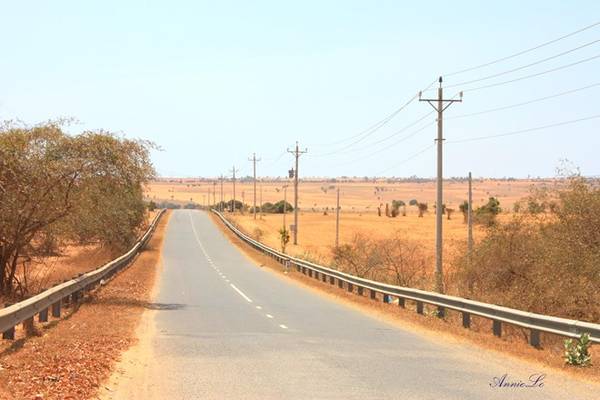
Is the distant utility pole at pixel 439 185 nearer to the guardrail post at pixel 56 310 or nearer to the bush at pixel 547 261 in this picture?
the bush at pixel 547 261

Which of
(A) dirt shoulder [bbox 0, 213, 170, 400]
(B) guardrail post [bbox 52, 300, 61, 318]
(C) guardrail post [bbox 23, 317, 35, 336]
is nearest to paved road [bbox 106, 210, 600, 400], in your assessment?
(A) dirt shoulder [bbox 0, 213, 170, 400]

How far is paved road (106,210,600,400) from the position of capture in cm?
994

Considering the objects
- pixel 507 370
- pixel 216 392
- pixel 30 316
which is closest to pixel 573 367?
pixel 507 370

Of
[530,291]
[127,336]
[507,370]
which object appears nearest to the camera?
[507,370]

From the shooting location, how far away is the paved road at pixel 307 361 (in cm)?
994

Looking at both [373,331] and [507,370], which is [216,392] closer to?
[507,370]

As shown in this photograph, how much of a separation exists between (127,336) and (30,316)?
6.64ft

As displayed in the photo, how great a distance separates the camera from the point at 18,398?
861 cm

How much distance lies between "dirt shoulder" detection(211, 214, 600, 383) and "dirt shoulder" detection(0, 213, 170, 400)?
700cm

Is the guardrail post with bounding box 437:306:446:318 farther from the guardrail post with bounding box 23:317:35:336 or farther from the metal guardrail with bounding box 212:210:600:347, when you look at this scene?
the guardrail post with bounding box 23:317:35:336
